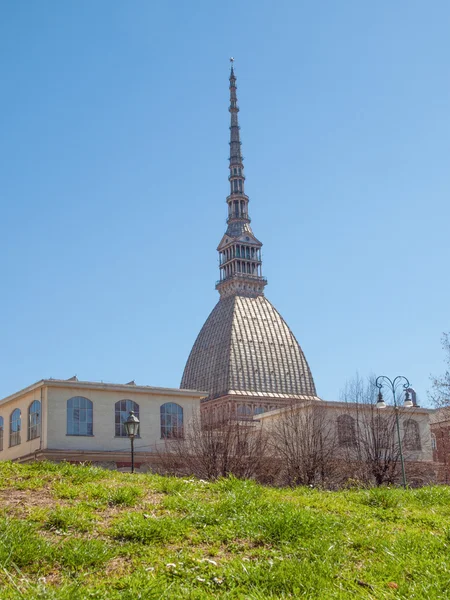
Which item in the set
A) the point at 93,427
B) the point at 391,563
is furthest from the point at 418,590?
the point at 93,427

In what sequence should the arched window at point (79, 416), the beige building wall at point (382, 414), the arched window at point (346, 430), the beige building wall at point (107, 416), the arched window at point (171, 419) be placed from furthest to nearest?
the beige building wall at point (382, 414)
the arched window at point (171, 419)
the arched window at point (346, 430)
the arched window at point (79, 416)
the beige building wall at point (107, 416)

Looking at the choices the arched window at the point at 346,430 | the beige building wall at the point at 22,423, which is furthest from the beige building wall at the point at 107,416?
the arched window at the point at 346,430

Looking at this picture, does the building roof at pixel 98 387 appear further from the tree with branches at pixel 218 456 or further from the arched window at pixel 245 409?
the arched window at pixel 245 409

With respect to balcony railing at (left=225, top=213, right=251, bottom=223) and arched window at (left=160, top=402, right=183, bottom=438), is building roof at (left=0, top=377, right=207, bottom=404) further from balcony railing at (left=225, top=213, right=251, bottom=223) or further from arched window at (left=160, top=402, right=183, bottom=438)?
balcony railing at (left=225, top=213, right=251, bottom=223)

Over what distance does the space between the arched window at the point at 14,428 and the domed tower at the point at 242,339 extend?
68.2 meters

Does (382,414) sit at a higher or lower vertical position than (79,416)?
lower

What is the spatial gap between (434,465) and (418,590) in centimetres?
4593

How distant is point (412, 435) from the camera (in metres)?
54.5

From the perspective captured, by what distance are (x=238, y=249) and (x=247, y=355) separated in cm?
1896

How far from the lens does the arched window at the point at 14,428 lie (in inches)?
1953

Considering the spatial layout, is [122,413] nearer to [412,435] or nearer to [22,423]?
[22,423]

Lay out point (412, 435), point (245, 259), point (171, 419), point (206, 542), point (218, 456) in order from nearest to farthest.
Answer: point (206, 542)
point (218, 456)
point (171, 419)
point (412, 435)
point (245, 259)

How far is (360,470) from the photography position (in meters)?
41.3

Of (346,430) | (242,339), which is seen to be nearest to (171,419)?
(346,430)
